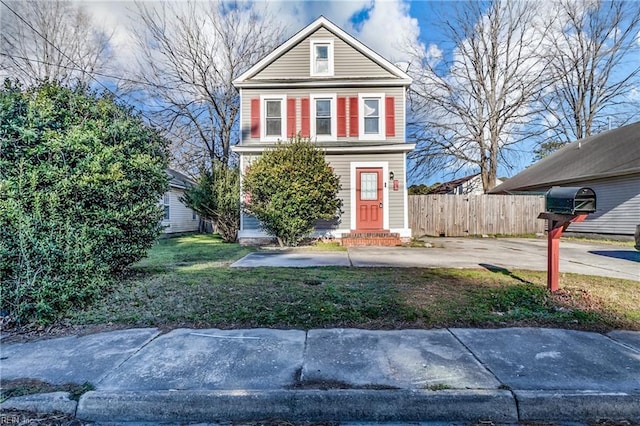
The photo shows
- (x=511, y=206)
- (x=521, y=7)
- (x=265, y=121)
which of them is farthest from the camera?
(x=521, y=7)

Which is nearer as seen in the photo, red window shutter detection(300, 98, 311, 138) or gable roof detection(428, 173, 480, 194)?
red window shutter detection(300, 98, 311, 138)

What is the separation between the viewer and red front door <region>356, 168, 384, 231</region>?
38.4 ft

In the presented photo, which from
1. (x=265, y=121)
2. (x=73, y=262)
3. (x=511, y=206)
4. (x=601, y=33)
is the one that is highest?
(x=601, y=33)

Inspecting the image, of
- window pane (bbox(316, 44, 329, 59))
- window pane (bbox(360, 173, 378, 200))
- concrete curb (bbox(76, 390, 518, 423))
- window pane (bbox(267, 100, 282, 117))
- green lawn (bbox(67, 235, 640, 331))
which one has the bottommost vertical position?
concrete curb (bbox(76, 390, 518, 423))

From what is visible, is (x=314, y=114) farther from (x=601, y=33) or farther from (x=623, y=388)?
(x=601, y=33)

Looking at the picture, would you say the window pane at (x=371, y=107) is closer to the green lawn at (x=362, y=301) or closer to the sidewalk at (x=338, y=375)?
the green lawn at (x=362, y=301)

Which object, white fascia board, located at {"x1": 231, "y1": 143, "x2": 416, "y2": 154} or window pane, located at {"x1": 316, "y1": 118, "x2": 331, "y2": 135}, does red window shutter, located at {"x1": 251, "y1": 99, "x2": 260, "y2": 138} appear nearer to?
white fascia board, located at {"x1": 231, "y1": 143, "x2": 416, "y2": 154}

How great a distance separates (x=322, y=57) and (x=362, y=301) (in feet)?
35.4

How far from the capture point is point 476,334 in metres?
3.24

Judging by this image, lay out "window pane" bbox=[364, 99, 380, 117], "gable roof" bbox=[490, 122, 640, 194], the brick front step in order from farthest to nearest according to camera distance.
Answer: "gable roof" bbox=[490, 122, 640, 194]
"window pane" bbox=[364, 99, 380, 117]
the brick front step

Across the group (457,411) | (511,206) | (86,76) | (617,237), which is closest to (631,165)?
(617,237)

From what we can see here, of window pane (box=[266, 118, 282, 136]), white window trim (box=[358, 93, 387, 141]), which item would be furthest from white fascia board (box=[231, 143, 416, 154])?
window pane (box=[266, 118, 282, 136])

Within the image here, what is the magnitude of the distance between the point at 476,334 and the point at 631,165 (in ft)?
45.8

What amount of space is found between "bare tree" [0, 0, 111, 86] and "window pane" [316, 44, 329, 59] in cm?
1245
